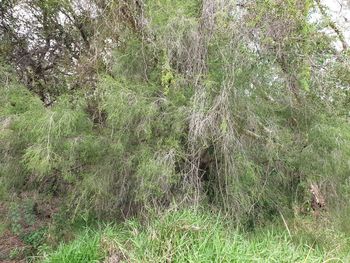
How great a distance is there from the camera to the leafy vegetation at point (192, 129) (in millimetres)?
4371

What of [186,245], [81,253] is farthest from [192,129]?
[81,253]

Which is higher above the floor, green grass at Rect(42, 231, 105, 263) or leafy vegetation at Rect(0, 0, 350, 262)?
leafy vegetation at Rect(0, 0, 350, 262)

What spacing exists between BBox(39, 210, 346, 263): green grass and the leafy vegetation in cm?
2

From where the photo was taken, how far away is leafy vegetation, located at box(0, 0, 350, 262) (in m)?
4.37

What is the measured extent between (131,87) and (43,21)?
113 inches

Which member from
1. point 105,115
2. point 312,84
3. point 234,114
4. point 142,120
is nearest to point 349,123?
point 312,84

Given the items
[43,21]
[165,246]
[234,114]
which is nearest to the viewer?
[165,246]

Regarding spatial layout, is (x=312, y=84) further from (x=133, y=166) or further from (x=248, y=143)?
(x=133, y=166)

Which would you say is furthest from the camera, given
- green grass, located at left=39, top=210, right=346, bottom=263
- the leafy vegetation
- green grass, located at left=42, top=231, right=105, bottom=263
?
the leafy vegetation

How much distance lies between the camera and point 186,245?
3779 mm

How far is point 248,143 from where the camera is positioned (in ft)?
16.1

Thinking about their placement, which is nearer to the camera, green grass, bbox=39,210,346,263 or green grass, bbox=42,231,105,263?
green grass, bbox=39,210,346,263

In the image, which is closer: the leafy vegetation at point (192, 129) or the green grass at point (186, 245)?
the green grass at point (186, 245)

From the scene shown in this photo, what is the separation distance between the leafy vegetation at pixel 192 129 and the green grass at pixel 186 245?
2cm
